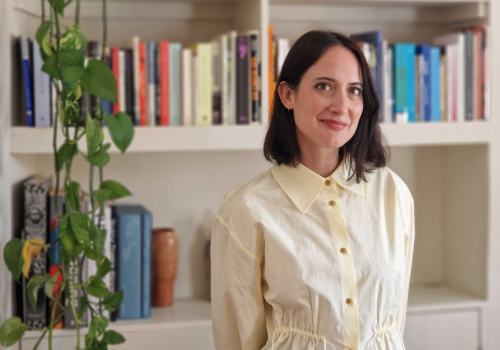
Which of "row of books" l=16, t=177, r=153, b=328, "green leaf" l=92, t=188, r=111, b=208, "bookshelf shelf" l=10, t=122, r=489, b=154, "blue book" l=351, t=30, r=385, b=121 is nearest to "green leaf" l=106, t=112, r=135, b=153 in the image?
"green leaf" l=92, t=188, r=111, b=208

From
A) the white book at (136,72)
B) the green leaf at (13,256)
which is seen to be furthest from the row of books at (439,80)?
the green leaf at (13,256)

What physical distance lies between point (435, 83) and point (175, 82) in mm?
803

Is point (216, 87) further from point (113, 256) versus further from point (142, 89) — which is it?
point (113, 256)

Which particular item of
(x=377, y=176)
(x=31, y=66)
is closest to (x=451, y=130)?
(x=377, y=176)

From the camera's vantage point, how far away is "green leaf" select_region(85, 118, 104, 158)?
1295 millimetres

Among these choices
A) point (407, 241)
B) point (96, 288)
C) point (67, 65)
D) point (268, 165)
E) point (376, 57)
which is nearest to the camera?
point (407, 241)

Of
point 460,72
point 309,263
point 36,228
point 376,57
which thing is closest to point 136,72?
point 36,228

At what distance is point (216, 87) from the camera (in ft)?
5.51

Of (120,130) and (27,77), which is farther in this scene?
(27,77)

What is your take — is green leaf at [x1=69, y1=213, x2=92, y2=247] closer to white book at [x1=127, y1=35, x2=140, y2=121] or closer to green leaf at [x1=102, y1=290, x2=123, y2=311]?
green leaf at [x1=102, y1=290, x2=123, y2=311]

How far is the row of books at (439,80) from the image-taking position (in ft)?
5.95

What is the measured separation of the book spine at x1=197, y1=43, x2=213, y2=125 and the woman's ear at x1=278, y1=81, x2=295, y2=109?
594mm

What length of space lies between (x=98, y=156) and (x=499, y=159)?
4.06 feet

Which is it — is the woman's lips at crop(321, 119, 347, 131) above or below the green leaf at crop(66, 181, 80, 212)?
above
